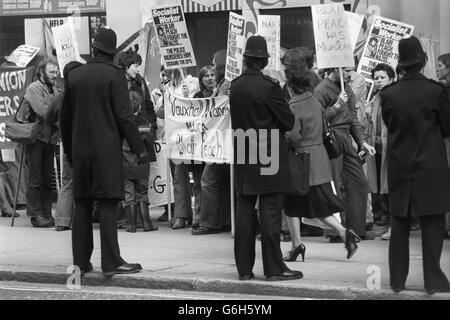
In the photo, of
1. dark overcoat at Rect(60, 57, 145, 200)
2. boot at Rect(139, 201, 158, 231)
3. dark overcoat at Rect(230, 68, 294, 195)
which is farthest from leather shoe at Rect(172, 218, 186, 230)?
dark overcoat at Rect(230, 68, 294, 195)

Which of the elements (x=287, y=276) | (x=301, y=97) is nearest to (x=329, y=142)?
(x=301, y=97)

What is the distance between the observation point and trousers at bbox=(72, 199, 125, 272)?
10.3 m

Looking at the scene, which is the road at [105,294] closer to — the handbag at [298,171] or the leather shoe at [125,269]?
the leather shoe at [125,269]

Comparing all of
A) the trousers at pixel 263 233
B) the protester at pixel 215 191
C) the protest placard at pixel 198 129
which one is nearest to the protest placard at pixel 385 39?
the protester at pixel 215 191

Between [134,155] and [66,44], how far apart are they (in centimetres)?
157

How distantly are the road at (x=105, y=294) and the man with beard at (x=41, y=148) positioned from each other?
4.15 metres

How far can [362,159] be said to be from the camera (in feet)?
42.8

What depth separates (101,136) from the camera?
1016 cm

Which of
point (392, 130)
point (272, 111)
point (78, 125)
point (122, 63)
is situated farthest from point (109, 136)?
point (122, 63)

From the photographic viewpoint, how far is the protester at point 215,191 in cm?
1336

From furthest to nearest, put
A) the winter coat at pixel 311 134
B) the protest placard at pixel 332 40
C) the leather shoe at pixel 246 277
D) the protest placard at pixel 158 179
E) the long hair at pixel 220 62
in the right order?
the protest placard at pixel 158 179, the long hair at pixel 220 62, the protest placard at pixel 332 40, the winter coat at pixel 311 134, the leather shoe at pixel 246 277

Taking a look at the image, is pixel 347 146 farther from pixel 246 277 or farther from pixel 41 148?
pixel 41 148

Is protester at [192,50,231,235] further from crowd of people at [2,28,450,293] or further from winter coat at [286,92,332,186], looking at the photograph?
winter coat at [286,92,332,186]
